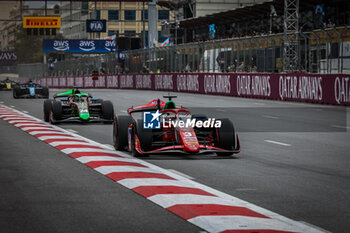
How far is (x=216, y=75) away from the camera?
38062 millimetres

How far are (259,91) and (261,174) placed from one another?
76.3 ft

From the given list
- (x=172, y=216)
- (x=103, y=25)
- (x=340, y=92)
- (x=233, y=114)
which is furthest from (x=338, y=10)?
(x=172, y=216)

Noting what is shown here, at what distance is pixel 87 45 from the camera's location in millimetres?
89625

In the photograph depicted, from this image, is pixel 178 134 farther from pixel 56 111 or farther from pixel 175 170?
pixel 56 111

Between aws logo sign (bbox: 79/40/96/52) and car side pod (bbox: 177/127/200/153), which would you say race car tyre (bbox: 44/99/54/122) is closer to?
car side pod (bbox: 177/127/200/153)

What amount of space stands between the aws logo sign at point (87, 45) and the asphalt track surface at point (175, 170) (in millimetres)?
74366

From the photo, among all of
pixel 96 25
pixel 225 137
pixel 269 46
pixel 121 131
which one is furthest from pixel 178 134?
pixel 96 25

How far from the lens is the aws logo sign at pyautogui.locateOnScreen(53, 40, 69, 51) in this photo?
8850cm

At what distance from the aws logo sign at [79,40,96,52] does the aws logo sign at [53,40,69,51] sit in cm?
171

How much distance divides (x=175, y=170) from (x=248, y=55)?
2465 centimetres

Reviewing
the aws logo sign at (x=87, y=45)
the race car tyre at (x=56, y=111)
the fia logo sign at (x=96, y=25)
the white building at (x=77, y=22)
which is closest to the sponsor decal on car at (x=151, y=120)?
the race car tyre at (x=56, y=111)

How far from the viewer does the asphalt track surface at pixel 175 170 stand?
6.71 m

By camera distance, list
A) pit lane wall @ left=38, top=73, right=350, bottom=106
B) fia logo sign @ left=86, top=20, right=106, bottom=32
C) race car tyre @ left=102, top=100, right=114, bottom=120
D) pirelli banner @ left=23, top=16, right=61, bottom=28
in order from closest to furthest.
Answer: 1. race car tyre @ left=102, top=100, right=114, bottom=120
2. pit lane wall @ left=38, top=73, right=350, bottom=106
3. pirelli banner @ left=23, top=16, right=61, bottom=28
4. fia logo sign @ left=86, top=20, right=106, bottom=32

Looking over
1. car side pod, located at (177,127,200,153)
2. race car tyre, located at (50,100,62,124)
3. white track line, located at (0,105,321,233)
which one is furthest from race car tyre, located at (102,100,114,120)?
white track line, located at (0,105,321,233)
